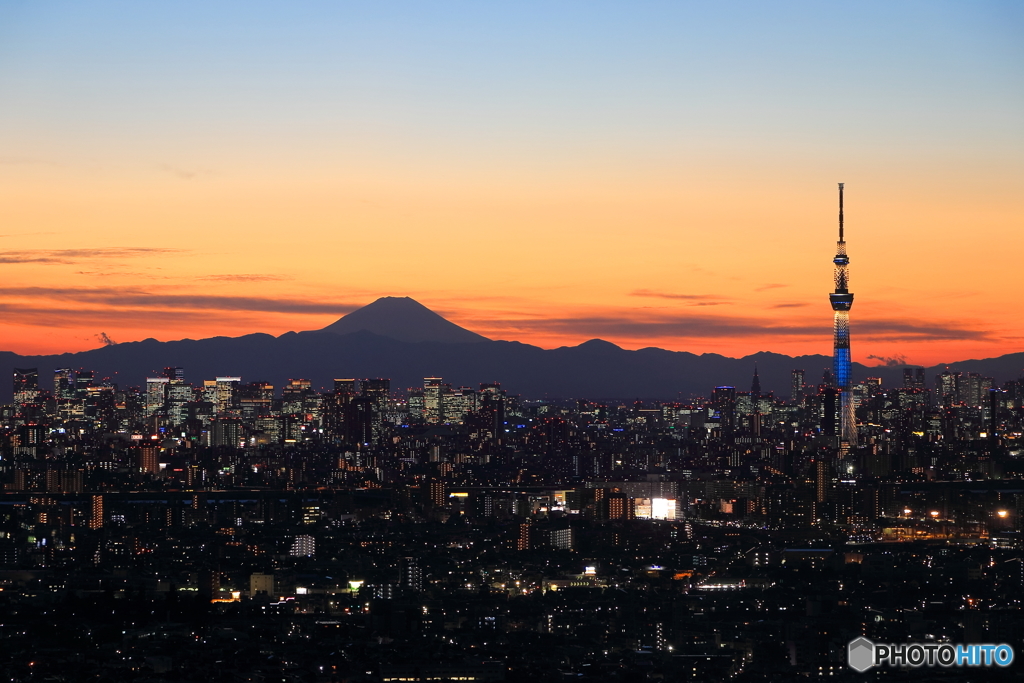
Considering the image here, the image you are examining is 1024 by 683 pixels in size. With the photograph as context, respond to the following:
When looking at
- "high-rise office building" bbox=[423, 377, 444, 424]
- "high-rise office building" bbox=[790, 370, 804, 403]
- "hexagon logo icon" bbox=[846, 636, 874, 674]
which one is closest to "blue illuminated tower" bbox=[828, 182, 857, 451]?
"high-rise office building" bbox=[790, 370, 804, 403]

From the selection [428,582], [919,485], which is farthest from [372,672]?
[919,485]

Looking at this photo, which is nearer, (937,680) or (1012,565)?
(937,680)

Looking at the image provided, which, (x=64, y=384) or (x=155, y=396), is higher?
(x=64, y=384)

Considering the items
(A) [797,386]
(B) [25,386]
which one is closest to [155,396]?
(B) [25,386]

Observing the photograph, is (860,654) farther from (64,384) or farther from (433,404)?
(64,384)

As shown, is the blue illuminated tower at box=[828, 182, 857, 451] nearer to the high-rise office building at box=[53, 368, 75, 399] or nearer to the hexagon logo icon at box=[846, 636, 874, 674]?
the high-rise office building at box=[53, 368, 75, 399]

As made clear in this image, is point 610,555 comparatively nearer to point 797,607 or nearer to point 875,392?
point 797,607

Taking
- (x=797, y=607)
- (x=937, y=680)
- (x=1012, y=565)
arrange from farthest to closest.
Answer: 1. (x=1012, y=565)
2. (x=797, y=607)
3. (x=937, y=680)
